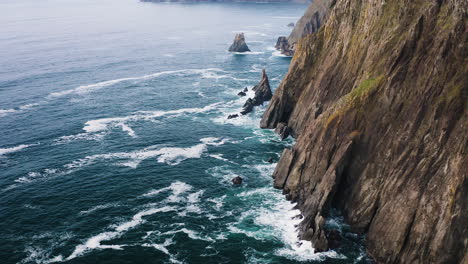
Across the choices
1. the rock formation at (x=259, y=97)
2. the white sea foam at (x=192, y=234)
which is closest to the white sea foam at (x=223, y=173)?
the white sea foam at (x=192, y=234)

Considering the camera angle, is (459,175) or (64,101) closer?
(459,175)

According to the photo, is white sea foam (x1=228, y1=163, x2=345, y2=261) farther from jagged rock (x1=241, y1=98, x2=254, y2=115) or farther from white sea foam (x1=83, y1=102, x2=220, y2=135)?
white sea foam (x1=83, y1=102, x2=220, y2=135)

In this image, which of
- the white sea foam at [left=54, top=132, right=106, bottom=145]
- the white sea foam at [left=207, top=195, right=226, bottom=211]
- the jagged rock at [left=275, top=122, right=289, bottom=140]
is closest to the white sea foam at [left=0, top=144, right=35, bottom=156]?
the white sea foam at [left=54, top=132, right=106, bottom=145]

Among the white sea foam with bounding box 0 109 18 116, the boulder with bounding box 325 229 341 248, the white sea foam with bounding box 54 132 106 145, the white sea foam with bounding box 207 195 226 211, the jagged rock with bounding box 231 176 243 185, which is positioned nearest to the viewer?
the boulder with bounding box 325 229 341 248

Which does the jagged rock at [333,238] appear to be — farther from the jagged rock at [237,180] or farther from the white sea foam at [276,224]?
the jagged rock at [237,180]

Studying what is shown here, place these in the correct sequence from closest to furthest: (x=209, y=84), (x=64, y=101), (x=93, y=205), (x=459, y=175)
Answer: (x=459, y=175)
(x=93, y=205)
(x=64, y=101)
(x=209, y=84)

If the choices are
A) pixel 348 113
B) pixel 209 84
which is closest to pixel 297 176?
pixel 348 113

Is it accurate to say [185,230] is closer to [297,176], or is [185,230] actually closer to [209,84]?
[297,176]
